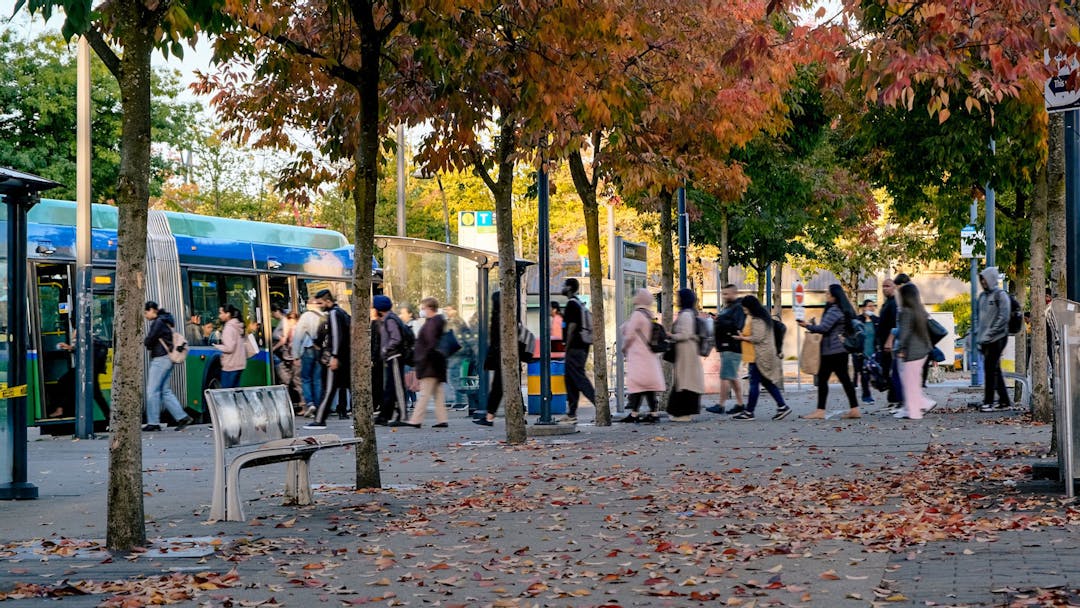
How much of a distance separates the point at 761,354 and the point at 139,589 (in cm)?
1438

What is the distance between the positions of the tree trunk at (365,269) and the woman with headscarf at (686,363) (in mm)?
8943

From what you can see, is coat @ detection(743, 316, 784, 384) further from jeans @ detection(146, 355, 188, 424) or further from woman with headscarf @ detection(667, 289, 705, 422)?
jeans @ detection(146, 355, 188, 424)

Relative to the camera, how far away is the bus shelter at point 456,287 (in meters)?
23.0

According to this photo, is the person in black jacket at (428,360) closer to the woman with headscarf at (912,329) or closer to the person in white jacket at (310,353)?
the person in white jacket at (310,353)

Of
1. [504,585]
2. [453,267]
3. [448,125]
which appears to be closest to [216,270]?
[453,267]

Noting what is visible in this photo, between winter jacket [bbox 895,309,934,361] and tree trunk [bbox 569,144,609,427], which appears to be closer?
winter jacket [bbox 895,309,934,361]

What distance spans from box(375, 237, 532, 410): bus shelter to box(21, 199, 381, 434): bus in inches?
94.2

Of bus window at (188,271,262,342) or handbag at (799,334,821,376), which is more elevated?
bus window at (188,271,262,342)

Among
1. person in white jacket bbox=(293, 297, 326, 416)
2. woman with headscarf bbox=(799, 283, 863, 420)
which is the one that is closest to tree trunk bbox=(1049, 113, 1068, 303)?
woman with headscarf bbox=(799, 283, 863, 420)

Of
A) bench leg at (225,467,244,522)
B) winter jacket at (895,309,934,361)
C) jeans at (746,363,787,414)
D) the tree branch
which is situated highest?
the tree branch

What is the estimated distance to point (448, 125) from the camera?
15.8 meters

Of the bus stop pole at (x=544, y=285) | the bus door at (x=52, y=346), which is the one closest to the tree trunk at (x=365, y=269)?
the bus stop pole at (x=544, y=285)

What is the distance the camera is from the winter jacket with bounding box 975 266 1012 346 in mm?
19766

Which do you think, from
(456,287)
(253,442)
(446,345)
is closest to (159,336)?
(446,345)
